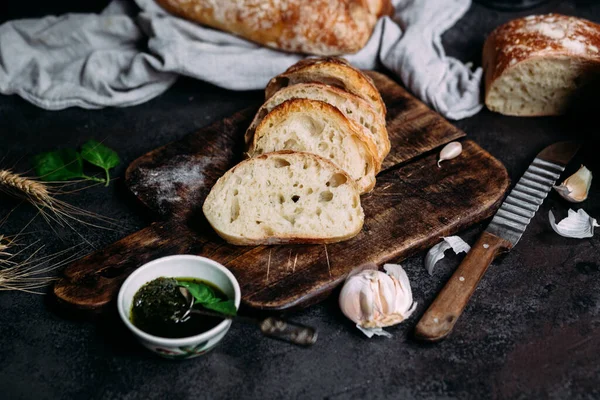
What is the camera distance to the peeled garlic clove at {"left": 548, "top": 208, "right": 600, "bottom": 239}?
323cm

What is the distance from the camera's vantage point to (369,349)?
2713 mm

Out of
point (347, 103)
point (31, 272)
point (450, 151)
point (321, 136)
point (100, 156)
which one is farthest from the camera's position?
point (100, 156)

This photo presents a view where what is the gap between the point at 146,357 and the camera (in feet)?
8.84

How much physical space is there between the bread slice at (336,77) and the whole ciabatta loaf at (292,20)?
52 centimetres

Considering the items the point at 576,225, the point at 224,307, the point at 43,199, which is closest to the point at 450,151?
the point at 576,225

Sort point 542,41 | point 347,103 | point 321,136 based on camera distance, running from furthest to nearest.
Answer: point 542,41
point 347,103
point 321,136

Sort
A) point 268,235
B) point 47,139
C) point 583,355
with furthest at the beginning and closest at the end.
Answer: point 47,139, point 268,235, point 583,355

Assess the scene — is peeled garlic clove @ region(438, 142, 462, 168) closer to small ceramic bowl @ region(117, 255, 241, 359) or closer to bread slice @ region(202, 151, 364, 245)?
bread slice @ region(202, 151, 364, 245)

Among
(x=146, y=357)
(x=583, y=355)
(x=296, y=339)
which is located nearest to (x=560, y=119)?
(x=583, y=355)

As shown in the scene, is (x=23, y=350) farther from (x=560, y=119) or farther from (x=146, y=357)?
(x=560, y=119)

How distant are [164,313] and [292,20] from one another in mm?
2167

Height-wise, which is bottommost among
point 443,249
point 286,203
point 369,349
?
point 369,349

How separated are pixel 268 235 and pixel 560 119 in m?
2.09

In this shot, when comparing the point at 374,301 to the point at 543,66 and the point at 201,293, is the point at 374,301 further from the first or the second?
the point at 543,66
